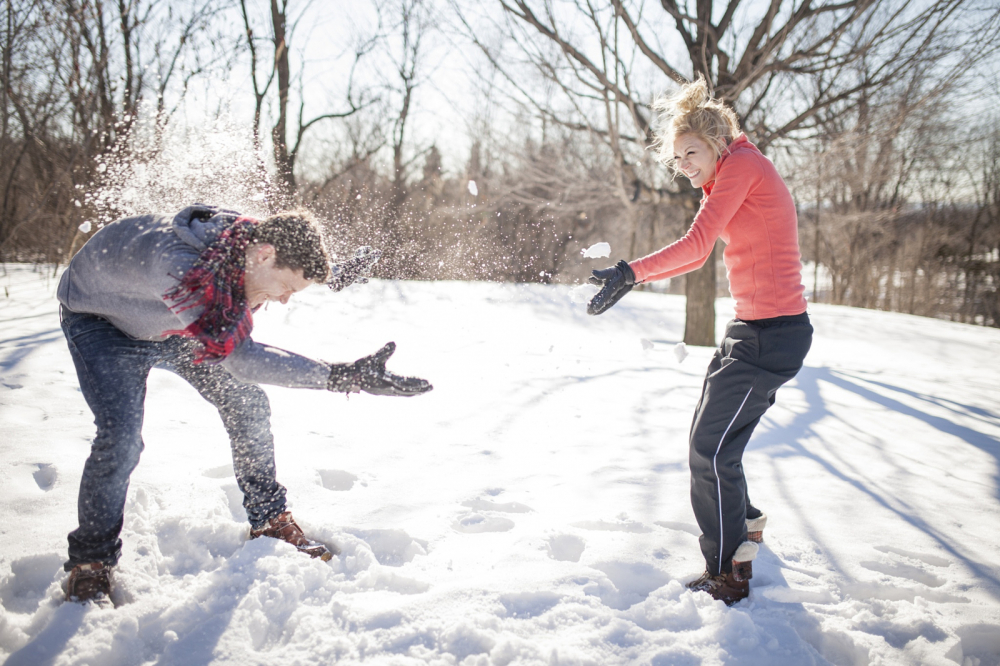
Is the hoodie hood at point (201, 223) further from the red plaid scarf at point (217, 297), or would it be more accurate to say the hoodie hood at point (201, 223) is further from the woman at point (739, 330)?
the woman at point (739, 330)

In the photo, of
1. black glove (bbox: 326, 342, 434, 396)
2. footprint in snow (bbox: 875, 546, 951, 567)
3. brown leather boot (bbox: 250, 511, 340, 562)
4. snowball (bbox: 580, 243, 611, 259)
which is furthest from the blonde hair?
brown leather boot (bbox: 250, 511, 340, 562)

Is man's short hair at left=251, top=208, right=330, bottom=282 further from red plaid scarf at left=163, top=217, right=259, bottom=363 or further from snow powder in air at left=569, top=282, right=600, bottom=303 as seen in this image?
snow powder in air at left=569, top=282, right=600, bottom=303

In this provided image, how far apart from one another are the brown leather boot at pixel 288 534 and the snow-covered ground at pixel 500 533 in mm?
75

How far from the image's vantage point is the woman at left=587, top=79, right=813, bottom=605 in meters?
1.83

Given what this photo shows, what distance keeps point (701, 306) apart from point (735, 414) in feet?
19.3

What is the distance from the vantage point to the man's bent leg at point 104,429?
1.65 meters

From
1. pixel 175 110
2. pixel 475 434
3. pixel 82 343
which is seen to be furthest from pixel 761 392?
pixel 175 110

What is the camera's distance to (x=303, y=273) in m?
1.59

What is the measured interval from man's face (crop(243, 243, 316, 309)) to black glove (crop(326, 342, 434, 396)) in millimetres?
274

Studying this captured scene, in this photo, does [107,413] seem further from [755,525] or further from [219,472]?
[755,525]

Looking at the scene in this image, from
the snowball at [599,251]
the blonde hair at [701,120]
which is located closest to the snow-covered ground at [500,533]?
the snowball at [599,251]

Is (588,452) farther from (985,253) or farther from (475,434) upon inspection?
(985,253)

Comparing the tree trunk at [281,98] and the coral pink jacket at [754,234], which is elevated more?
the tree trunk at [281,98]


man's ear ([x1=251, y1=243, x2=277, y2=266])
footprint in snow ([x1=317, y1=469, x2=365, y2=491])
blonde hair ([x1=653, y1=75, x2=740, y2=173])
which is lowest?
footprint in snow ([x1=317, y1=469, x2=365, y2=491])
